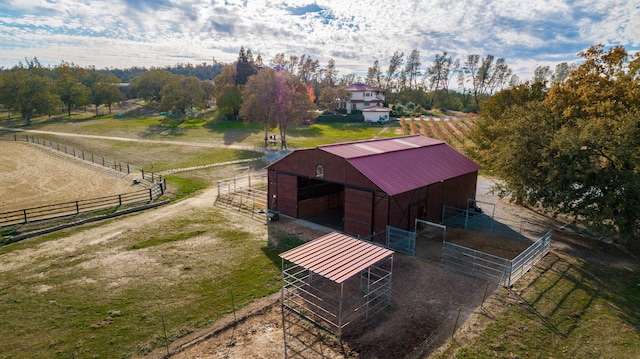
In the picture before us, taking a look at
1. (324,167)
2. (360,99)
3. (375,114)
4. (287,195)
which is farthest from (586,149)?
(360,99)

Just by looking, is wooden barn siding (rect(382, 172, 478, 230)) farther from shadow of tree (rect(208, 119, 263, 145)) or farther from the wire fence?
shadow of tree (rect(208, 119, 263, 145))

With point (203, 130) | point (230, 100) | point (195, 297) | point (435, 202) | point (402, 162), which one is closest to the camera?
point (195, 297)

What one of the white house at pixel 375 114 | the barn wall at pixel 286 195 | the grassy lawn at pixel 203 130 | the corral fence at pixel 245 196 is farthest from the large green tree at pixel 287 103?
the white house at pixel 375 114

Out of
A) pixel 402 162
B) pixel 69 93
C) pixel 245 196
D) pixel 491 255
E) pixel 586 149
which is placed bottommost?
pixel 245 196

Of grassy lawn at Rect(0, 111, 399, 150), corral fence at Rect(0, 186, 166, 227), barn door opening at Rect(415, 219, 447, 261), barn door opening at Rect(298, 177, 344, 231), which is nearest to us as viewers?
barn door opening at Rect(415, 219, 447, 261)

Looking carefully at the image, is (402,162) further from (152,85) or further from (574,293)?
(152,85)

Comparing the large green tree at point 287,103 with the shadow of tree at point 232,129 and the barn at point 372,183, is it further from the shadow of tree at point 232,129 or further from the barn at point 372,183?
the barn at point 372,183

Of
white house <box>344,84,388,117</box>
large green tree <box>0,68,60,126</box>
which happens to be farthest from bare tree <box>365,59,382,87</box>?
large green tree <box>0,68,60,126</box>

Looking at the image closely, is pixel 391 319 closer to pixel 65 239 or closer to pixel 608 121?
pixel 608 121
